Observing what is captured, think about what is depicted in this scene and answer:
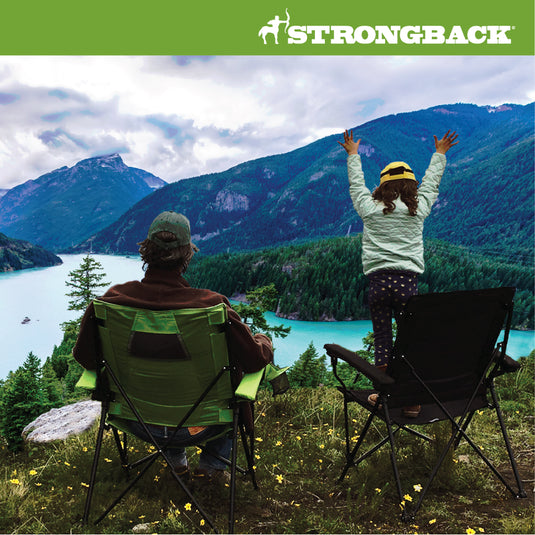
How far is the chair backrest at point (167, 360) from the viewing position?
229cm

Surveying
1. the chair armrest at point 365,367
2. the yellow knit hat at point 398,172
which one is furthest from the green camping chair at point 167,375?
the yellow knit hat at point 398,172

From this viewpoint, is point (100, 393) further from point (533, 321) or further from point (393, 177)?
point (533, 321)

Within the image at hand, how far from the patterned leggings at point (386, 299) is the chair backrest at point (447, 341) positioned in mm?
721

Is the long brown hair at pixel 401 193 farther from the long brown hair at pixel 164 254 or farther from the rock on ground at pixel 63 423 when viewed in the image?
the rock on ground at pixel 63 423

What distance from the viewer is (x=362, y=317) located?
273ft

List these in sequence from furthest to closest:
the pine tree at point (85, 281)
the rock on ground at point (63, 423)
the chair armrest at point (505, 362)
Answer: the pine tree at point (85, 281), the rock on ground at point (63, 423), the chair armrest at point (505, 362)

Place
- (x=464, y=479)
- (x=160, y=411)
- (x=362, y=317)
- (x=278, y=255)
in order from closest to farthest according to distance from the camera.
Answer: (x=160, y=411) → (x=464, y=479) → (x=362, y=317) → (x=278, y=255)

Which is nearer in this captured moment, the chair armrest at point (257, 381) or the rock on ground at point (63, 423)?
the chair armrest at point (257, 381)

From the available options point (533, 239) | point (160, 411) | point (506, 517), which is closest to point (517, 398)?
point (506, 517)

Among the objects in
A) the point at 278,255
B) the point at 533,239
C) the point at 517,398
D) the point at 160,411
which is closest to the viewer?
the point at 160,411

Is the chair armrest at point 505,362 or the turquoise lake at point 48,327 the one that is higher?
the chair armrest at point 505,362

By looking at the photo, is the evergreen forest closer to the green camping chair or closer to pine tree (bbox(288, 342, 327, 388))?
pine tree (bbox(288, 342, 327, 388))

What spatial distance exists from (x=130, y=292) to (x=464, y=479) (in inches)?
102

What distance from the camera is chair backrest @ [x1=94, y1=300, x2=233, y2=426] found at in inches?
90.4
